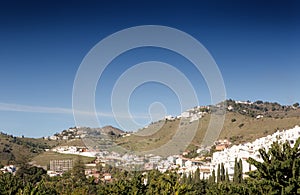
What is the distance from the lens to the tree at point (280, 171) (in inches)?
445

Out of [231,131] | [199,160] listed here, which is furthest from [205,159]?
[231,131]

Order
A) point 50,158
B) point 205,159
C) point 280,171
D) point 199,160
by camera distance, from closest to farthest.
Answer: point 280,171 → point 199,160 → point 205,159 → point 50,158

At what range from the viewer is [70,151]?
12744 cm

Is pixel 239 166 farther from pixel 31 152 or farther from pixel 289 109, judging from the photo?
pixel 289 109

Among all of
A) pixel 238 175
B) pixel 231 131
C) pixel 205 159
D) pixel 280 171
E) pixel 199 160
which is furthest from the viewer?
pixel 231 131

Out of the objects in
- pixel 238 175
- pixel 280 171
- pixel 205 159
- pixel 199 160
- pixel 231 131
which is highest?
pixel 231 131

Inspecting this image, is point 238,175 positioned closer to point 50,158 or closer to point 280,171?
point 280,171

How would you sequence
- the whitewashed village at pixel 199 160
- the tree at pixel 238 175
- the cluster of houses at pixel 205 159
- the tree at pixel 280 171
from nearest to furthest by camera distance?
the tree at pixel 280 171, the tree at pixel 238 175, the whitewashed village at pixel 199 160, the cluster of houses at pixel 205 159

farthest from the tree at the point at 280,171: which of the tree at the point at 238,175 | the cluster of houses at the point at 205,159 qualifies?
the cluster of houses at the point at 205,159

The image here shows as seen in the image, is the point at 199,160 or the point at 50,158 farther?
the point at 50,158

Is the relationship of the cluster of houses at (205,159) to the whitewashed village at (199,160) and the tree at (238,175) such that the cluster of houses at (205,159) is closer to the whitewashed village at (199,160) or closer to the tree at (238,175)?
the whitewashed village at (199,160)

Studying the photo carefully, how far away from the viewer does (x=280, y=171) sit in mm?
11664

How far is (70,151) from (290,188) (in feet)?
399

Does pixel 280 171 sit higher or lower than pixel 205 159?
higher
